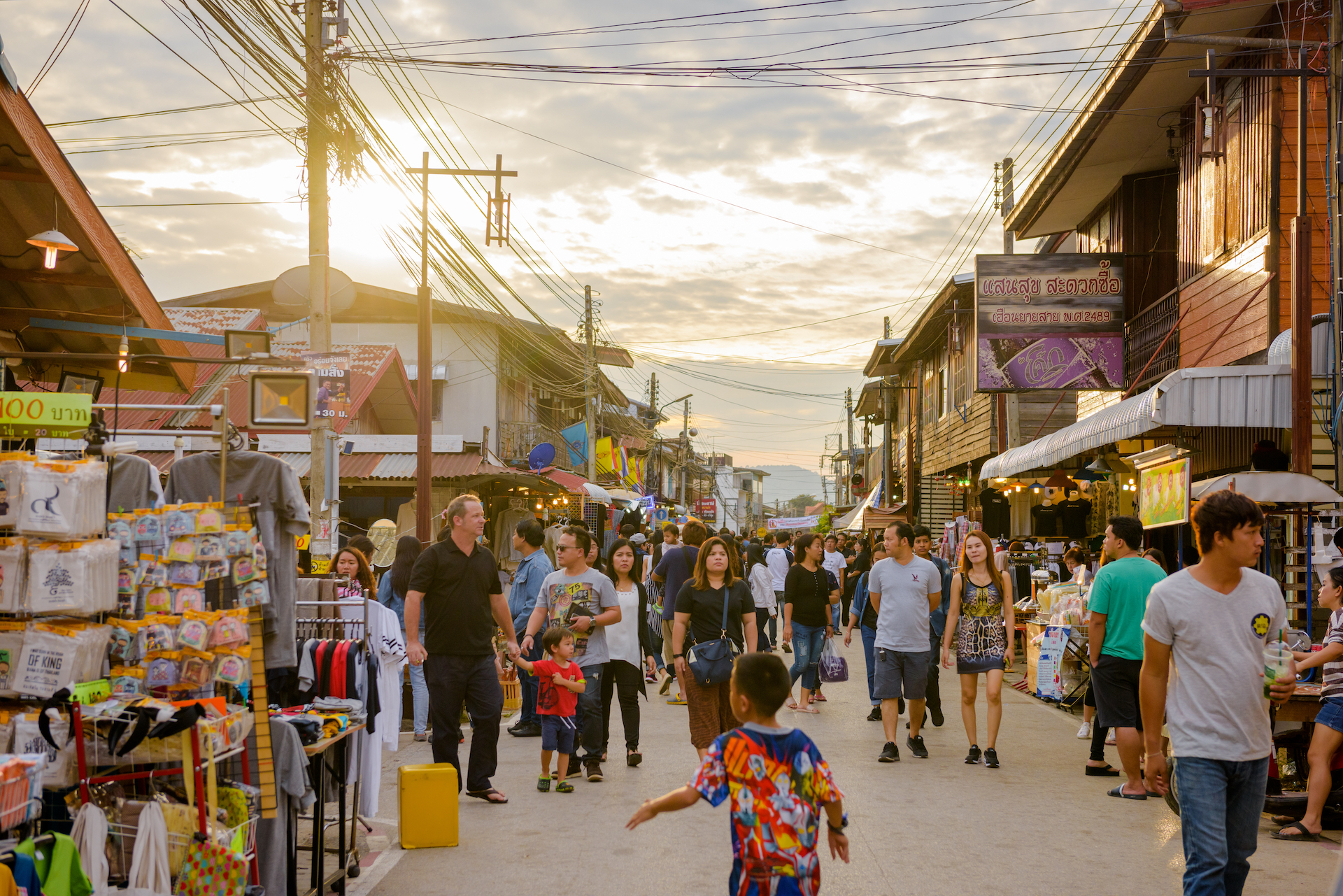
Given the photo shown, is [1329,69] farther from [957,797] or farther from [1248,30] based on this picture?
[957,797]

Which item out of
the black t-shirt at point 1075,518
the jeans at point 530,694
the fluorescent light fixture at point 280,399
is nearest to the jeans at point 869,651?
the jeans at point 530,694

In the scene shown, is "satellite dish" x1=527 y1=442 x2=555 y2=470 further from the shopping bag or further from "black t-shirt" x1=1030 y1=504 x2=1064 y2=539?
the shopping bag

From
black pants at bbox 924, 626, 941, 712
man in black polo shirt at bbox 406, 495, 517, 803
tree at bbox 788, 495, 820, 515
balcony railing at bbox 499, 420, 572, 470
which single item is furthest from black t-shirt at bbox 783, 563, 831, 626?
tree at bbox 788, 495, 820, 515

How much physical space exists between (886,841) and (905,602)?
2.89 m

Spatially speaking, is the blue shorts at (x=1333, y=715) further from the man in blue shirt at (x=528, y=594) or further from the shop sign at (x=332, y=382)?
the shop sign at (x=332, y=382)

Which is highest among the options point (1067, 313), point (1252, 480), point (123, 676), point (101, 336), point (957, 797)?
Result: point (1067, 313)

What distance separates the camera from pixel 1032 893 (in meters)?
5.64

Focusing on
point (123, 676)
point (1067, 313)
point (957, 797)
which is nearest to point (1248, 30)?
point (1067, 313)

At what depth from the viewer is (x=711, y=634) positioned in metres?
8.13

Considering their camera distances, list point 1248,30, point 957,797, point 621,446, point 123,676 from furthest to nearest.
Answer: point 621,446, point 1248,30, point 957,797, point 123,676

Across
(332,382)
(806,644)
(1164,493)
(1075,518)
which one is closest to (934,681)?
(806,644)

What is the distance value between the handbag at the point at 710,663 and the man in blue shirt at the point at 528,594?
2.55 metres

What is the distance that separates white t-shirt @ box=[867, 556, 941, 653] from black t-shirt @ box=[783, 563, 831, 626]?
6.24 ft

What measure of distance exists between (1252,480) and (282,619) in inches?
303
